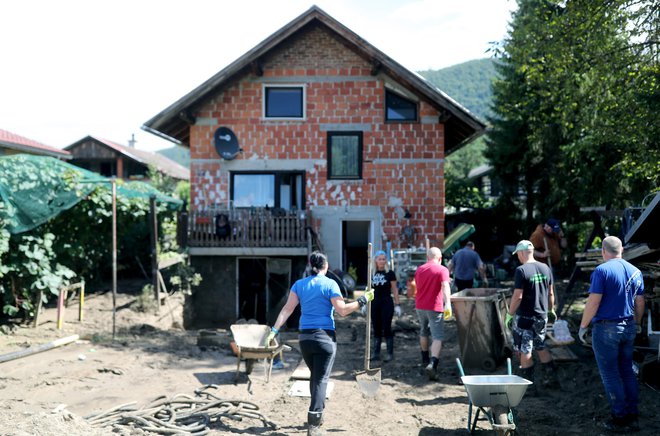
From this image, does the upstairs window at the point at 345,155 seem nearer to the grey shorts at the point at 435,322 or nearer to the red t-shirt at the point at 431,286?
the red t-shirt at the point at 431,286

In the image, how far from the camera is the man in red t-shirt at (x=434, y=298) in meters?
8.66

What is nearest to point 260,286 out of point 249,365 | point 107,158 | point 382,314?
point 382,314

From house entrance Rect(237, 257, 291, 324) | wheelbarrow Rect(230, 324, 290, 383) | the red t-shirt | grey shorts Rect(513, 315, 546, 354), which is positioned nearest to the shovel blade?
wheelbarrow Rect(230, 324, 290, 383)

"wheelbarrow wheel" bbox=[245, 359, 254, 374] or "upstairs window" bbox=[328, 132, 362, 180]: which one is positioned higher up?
"upstairs window" bbox=[328, 132, 362, 180]

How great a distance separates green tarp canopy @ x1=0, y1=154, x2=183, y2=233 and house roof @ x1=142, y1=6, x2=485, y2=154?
5.39m

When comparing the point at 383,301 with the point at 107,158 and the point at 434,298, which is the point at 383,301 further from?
the point at 107,158

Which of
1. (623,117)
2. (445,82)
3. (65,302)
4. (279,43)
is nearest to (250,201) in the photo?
(279,43)

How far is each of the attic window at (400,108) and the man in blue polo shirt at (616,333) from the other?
1228 centimetres

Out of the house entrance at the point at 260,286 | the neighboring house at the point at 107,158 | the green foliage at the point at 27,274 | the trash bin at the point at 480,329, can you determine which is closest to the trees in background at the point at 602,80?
the trash bin at the point at 480,329

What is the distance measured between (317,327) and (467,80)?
513 feet

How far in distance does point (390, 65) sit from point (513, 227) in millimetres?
11870

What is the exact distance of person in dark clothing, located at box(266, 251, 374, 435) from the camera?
6.46m

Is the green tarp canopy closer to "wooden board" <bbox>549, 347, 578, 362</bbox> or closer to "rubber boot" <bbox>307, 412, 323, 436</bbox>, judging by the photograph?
"rubber boot" <bbox>307, 412, 323, 436</bbox>

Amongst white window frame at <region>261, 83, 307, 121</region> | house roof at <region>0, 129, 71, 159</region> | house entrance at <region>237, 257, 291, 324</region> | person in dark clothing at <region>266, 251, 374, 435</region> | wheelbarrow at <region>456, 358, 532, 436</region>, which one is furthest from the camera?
house roof at <region>0, 129, 71, 159</region>
